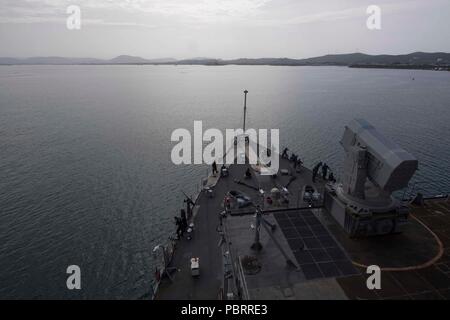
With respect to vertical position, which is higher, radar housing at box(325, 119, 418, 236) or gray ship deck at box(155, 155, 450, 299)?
radar housing at box(325, 119, 418, 236)

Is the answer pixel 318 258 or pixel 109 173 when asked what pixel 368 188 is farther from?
pixel 109 173

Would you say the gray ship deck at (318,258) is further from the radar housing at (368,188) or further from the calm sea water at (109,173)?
the calm sea water at (109,173)

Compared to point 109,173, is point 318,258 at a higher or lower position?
higher

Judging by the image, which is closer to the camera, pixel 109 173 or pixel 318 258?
pixel 318 258

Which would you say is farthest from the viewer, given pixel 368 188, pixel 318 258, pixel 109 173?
pixel 109 173

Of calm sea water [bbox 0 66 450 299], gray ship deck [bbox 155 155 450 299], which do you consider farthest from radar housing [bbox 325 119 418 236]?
calm sea water [bbox 0 66 450 299]

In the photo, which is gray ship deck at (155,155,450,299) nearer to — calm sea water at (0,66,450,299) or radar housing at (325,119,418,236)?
radar housing at (325,119,418,236)

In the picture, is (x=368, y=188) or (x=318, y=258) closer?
(x=318, y=258)

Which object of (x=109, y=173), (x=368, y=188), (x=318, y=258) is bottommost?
(x=109, y=173)

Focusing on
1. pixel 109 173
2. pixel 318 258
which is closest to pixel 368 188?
pixel 318 258

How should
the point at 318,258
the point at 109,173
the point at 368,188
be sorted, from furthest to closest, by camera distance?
the point at 109,173
the point at 368,188
the point at 318,258
